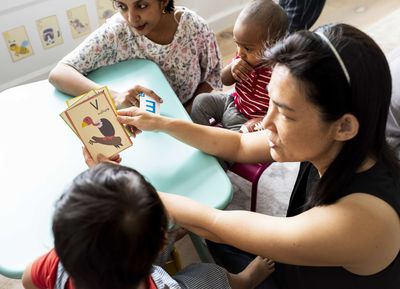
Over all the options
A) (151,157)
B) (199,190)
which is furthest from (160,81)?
(199,190)

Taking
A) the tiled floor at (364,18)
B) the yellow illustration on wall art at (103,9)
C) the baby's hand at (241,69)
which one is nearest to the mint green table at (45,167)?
the baby's hand at (241,69)

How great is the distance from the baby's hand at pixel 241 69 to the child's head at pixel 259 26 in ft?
0.19

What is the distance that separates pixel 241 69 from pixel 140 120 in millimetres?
650

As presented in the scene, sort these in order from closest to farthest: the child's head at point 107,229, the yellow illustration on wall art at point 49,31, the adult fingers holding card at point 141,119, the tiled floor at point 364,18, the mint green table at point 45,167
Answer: the child's head at point 107,229 → the mint green table at point 45,167 → the adult fingers holding card at point 141,119 → the yellow illustration on wall art at point 49,31 → the tiled floor at point 364,18

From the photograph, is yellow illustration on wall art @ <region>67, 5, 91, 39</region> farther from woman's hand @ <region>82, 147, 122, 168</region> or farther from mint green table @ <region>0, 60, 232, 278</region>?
woman's hand @ <region>82, 147, 122, 168</region>

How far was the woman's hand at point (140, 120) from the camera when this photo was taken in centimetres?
123

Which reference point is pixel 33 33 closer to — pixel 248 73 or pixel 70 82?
pixel 70 82

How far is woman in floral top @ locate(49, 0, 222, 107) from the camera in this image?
56.4 inches

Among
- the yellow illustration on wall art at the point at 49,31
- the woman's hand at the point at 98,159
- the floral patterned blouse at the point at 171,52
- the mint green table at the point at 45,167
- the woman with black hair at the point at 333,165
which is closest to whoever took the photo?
the woman with black hair at the point at 333,165

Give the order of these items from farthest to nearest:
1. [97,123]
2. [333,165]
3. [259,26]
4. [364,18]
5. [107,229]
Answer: [364,18], [259,26], [97,123], [333,165], [107,229]

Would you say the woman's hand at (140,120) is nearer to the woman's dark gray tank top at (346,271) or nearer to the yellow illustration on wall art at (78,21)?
the woman's dark gray tank top at (346,271)

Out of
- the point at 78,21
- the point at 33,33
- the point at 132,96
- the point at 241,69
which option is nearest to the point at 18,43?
the point at 33,33

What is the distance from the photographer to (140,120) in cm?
123

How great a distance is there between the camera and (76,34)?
2.52 m
